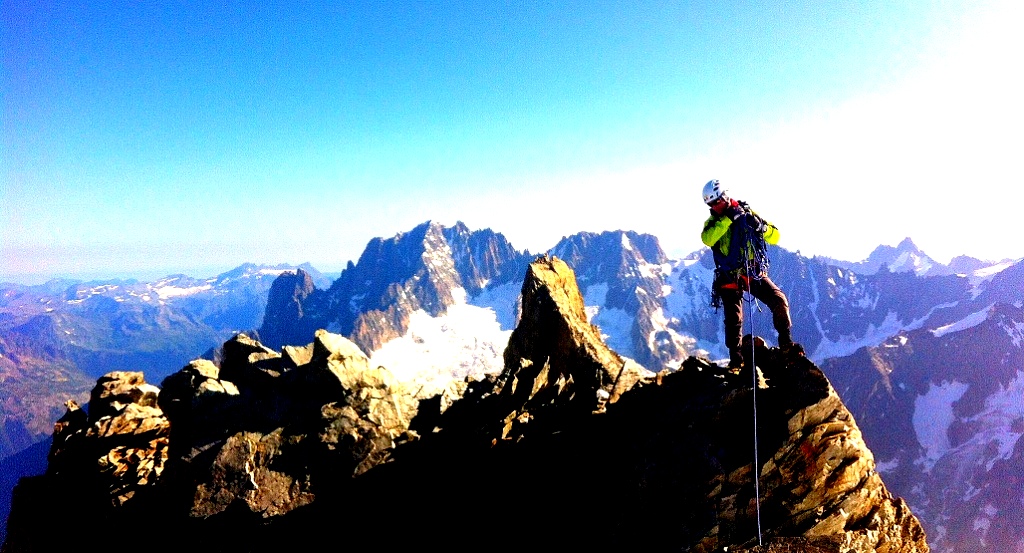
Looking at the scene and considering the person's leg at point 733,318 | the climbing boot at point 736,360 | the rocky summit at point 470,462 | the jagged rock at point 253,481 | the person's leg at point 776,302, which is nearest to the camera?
the rocky summit at point 470,462

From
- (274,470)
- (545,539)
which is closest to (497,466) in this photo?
(545,539)

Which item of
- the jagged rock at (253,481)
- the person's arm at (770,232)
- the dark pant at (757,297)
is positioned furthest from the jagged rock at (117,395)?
the person's arm at (770,232)

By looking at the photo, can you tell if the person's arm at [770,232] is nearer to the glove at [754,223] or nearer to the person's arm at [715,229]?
the glove at [754,223]

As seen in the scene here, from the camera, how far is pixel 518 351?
3994cm

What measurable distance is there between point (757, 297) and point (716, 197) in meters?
4.13

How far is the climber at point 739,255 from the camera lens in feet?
52.7

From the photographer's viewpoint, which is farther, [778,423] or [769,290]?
[769,290]

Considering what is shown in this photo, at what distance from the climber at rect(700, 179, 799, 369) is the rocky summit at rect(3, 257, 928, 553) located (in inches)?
42.3

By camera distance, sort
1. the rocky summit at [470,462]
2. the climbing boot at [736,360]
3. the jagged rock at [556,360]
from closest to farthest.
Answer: the rocky summit at [470,462] → the climbing boot at [736,360] → the jagged rock at [556,360]

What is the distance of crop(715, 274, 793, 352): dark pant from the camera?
53.5 ft

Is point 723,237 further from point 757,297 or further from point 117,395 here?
point 117,395

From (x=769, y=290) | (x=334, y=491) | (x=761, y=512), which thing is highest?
(x=769, y=290)

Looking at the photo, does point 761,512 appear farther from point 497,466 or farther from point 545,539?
point 497,466

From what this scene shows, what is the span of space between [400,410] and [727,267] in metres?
20.1
